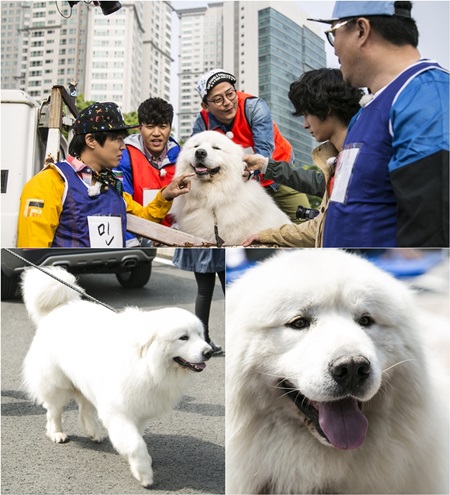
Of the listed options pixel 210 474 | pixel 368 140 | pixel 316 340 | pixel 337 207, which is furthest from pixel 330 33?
pixel 210 474

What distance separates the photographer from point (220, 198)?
236 cm

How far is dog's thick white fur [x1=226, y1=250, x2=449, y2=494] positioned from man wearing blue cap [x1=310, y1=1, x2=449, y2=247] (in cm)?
→ 18

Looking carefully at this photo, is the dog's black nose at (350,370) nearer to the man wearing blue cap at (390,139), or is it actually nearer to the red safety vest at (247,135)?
the man wearing blue cap at (390,139)

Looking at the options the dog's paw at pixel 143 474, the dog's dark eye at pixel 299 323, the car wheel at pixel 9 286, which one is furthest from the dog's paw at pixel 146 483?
the car wheel at pixel 9 286

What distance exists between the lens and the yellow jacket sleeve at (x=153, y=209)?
7.88 ft

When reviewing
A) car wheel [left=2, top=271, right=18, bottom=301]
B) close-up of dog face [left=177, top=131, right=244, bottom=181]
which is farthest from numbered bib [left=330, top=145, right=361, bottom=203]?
car wheel [left=2, top=271, right=18, bottom=301]

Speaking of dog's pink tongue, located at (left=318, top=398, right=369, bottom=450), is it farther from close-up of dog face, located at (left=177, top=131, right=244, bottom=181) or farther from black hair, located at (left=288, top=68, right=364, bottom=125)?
black hair, located at (left=288, top=68, right=364, bottom=125)

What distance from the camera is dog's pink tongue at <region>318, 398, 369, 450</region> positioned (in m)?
2.07

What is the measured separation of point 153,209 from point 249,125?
540mm

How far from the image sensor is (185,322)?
2.32 metres

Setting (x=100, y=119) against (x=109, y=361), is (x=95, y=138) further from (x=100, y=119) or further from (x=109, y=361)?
(x=109, y=361)

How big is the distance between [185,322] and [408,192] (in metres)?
1.01

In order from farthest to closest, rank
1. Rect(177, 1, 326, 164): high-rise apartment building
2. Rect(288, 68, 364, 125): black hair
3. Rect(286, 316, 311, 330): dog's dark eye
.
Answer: Rect(177, 1, 326, 164): high-rise apartment building, Rect(288, 68, 364, 125): black hair, Rect(286, 316, 311, 330): dog's dark eye

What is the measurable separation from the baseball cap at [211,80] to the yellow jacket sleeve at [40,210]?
72 centimetres
